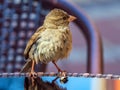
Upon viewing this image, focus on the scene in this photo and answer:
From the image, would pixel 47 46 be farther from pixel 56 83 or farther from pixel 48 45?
pixel 56 83

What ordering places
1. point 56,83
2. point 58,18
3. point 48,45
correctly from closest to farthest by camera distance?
1. point 56,83
2. point 48,45
3. point 58,18

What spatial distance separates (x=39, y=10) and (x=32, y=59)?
1.48 feet

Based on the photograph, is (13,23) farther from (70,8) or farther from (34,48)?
(34,48)

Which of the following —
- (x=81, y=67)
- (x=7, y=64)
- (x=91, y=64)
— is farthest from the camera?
(x=81, y=67)

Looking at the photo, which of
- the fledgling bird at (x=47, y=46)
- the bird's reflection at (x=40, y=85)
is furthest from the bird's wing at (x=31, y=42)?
the bird's reflection at (x=40, y=85)

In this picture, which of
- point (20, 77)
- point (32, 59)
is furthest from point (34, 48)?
point (20, 77)

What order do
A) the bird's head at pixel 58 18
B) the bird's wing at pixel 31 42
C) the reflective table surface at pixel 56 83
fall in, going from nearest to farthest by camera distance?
the reflective table surface at pixel 56 83 < the bird's wing at pixel 31 42 < the bird's head at pixel 58 18

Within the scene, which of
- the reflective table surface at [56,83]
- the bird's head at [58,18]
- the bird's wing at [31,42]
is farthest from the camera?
the bird's head at [58,18]

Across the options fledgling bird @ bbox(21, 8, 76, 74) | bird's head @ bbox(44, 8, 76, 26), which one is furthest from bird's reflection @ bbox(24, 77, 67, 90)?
bird's head @ bbox(44, 8, 76, 26)

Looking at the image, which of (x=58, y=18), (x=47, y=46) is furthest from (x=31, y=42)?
(x=58, y=18)

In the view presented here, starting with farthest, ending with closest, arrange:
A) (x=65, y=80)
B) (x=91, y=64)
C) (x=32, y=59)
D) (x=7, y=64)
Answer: (x=7, y=64), (x=91, y=64), (x=32, y=59), (x=65, y=80)

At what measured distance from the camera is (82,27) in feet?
3.77

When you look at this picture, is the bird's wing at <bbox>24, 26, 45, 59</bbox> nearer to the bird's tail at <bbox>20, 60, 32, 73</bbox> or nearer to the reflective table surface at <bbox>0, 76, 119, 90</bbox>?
the bird's tail at <bbox>20, 60, 32, 73</bbox>

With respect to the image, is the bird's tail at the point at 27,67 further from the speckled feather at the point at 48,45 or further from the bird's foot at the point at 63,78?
the bird's foot at the point at 63,78
